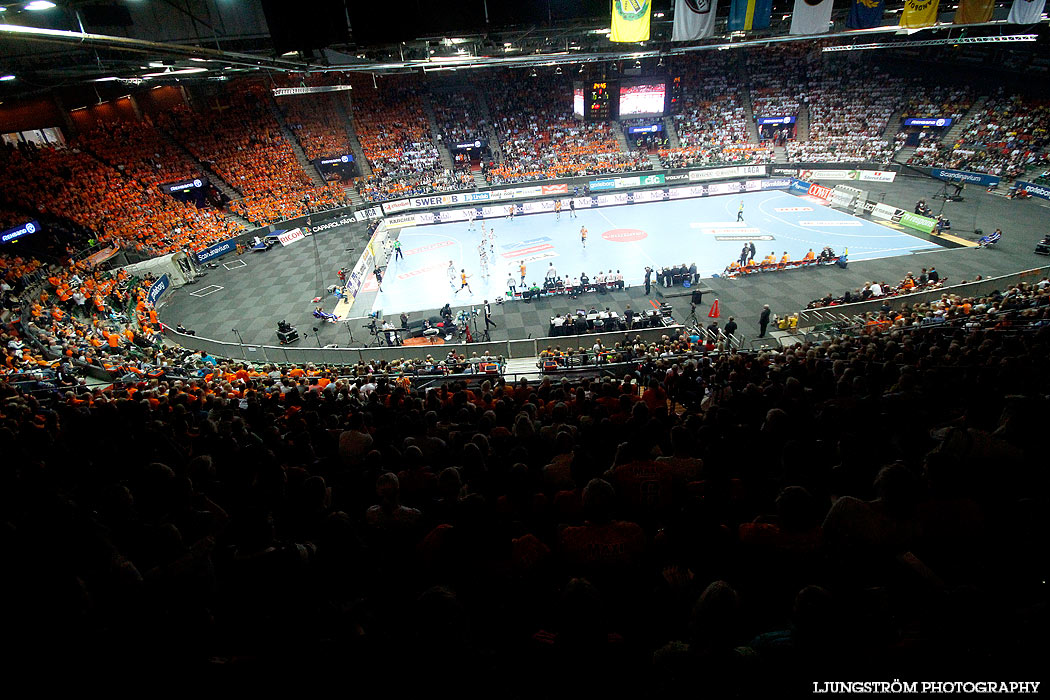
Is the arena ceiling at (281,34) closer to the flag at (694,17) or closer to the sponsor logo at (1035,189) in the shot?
Answer: the flag at (694,17)

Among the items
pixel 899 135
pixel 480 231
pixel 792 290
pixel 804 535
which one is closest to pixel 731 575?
pixel 804 535

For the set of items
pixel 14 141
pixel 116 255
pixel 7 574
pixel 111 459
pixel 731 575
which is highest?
pixel 14 141

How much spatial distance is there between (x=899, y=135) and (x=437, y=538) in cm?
5378

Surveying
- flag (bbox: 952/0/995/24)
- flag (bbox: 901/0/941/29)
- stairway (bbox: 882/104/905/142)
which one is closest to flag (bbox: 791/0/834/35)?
flag (bbox: 901/0/941/29)

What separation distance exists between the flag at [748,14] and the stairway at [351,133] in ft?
107

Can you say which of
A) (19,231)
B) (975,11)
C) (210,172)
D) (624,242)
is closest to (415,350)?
(624,242)

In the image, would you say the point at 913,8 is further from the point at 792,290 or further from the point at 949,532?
the point at 949,532

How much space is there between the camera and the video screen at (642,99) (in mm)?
41406

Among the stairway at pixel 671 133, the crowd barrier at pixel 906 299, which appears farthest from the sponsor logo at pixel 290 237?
the stairway at pixel 671 133

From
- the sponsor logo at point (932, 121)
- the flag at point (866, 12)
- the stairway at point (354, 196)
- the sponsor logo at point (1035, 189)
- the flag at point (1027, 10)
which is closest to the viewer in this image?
the flag at point (866, 12)

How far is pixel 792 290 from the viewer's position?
73.0 feet

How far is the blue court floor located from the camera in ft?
84.2

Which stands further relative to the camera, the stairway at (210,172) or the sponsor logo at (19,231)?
the stairway at (210,172)

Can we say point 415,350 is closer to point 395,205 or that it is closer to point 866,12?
point 866,12
